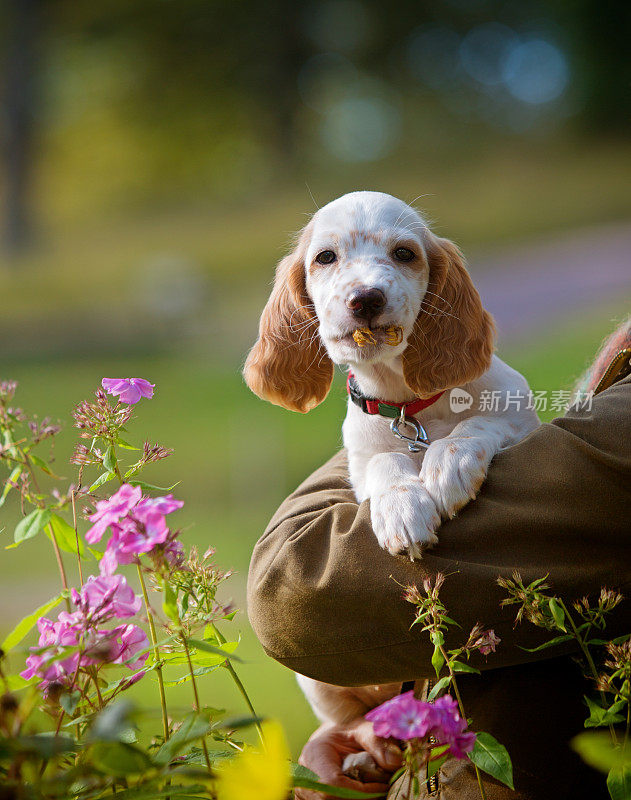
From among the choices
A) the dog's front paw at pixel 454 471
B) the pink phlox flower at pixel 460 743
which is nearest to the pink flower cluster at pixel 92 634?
the pink phlox flower at pixel 460 743

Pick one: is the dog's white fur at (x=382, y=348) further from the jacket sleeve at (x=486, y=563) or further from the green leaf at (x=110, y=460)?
the green leaf at (x=110, y=460)

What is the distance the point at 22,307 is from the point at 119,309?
1210mm

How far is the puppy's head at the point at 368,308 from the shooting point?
1.84m

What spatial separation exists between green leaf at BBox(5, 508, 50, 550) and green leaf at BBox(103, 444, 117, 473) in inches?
3.7

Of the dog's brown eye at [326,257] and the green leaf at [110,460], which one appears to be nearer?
the green leaf at [110,460]

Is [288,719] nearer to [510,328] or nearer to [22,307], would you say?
[510,328]

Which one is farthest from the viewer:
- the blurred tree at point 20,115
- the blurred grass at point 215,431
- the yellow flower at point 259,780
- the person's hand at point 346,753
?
the blurred tree at point 20,115

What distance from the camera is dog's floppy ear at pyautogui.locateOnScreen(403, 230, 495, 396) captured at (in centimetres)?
195

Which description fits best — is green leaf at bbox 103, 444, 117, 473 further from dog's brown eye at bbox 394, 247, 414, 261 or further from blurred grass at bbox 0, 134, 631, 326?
blurred grass at bbox 0, 134, 631, 326

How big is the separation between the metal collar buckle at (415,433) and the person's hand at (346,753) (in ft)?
2.05

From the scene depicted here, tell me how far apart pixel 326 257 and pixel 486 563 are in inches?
40.0

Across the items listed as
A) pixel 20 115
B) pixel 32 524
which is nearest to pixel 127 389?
pixel 32 524

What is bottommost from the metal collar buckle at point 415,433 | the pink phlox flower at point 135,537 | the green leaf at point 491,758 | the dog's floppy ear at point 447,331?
the green leaf at point 491,758

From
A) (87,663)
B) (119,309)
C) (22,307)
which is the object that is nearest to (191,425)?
(119,309)
